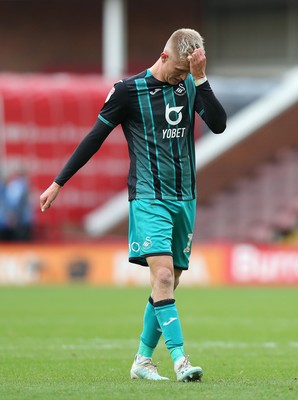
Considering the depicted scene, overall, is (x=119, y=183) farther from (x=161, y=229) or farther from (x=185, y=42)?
(x=185, y=42)

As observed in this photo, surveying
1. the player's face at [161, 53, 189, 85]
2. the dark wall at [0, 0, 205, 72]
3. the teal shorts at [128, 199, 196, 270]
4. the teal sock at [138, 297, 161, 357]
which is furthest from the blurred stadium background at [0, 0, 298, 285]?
the player's face at [161, 53, 189, 85]

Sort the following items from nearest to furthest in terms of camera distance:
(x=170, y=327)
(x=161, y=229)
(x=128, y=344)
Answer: (x=170, y=327) < (x=161, y=229) < (x=128, y=344)

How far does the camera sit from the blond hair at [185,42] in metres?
7.95

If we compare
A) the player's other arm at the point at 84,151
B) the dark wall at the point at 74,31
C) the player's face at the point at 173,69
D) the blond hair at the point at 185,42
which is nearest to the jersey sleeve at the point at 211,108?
the player's face at the point at 173,69

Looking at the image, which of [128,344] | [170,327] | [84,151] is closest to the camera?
[170,327]

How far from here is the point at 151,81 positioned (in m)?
8.27

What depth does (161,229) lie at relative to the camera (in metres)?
8.09

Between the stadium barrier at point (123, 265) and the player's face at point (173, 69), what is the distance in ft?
45.2

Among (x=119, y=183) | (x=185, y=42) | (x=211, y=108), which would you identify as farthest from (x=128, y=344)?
(x=119, y=183)

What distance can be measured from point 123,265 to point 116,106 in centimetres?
1409

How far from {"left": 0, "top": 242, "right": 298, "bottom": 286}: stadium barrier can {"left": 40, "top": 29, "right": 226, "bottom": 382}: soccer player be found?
44.4 feet

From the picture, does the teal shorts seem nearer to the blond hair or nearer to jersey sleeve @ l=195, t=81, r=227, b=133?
jersey sleeve @ l=195, t=81, r=227, b=133

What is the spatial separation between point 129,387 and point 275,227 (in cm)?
1827

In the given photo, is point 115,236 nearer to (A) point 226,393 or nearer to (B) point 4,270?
(B) point 4,270
